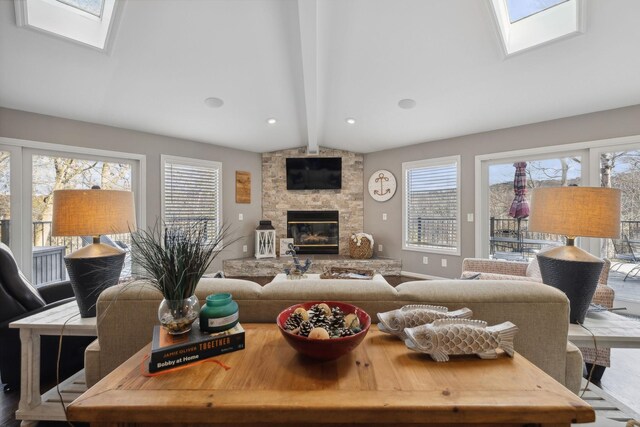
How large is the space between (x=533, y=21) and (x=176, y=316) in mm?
3585

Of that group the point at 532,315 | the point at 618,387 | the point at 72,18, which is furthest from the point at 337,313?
the point at 72,18

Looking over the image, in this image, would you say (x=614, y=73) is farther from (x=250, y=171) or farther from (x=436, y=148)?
(x=250, y=171)

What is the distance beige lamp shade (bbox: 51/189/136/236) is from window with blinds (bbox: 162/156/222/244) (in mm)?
2532

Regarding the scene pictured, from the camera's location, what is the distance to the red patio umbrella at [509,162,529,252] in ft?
12.3

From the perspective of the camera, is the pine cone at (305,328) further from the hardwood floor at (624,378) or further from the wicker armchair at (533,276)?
the hardwood floor at (624,378)

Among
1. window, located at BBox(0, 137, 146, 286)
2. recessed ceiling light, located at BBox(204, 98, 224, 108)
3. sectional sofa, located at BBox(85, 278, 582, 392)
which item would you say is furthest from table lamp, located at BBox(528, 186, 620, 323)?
window, located at BBox(0, 137, 146, 286)

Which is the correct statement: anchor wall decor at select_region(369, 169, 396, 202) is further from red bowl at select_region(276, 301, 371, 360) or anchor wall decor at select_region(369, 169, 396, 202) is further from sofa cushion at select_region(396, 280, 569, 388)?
red bowl at select_region(276, 301, 371, 360)

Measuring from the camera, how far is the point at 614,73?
2549 mm

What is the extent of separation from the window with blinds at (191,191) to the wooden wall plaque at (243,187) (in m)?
0.35

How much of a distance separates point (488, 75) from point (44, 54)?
4.24 metres

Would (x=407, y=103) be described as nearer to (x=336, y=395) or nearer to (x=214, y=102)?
(x=214, y=102)

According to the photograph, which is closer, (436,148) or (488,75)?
(488,75)

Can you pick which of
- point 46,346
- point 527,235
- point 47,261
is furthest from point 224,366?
point 527,235

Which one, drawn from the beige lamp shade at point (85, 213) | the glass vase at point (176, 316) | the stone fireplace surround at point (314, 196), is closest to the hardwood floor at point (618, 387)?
the beige lamp shade at point (85, 213)
